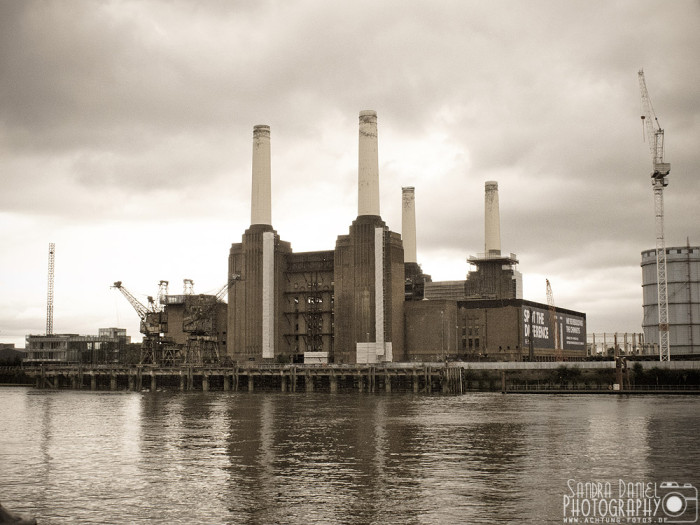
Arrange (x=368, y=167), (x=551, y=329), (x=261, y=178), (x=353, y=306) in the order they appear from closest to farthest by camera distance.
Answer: (x=368, y=167), (x=353, y=306), (x=261, y=178), (x=551, y=329)

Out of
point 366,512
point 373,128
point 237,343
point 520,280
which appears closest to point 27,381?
point 237,343

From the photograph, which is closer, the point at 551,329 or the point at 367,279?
the point at 367,279

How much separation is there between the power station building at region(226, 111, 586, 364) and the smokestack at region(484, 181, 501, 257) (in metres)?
19.7

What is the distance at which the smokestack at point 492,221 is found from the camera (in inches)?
6383

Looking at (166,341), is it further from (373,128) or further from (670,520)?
(670,520)

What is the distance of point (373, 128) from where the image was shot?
134000mm

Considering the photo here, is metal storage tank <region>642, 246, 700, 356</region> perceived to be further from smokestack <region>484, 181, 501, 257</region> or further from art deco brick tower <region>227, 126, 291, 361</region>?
art deco brick tower <region>227, 126, 291, 361</region>

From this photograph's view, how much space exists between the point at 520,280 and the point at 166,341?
3340 inches

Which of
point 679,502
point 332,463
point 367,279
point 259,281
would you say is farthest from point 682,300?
point 679,502

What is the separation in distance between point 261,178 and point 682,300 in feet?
277

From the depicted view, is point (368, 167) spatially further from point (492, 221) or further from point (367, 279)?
point (492, 221)

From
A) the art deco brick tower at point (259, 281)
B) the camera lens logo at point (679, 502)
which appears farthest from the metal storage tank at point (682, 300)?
the camera lens logo at point (679, 502)

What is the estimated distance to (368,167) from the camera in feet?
440

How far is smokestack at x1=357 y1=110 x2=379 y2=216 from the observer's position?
13350 cm
